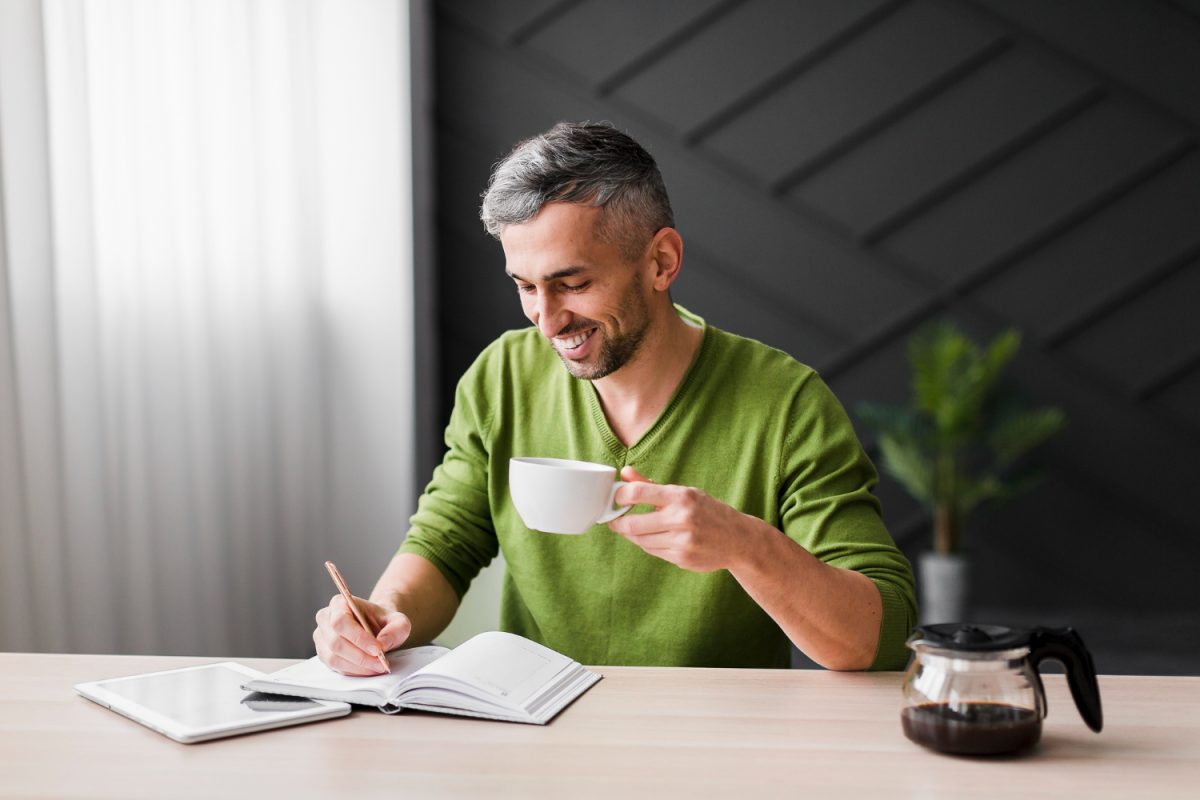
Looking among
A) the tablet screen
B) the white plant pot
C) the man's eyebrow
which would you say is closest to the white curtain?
the tablet screen

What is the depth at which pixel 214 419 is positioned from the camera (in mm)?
2658

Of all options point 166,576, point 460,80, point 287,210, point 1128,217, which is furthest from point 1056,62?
point 166,576

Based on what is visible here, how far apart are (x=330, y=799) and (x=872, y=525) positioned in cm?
83

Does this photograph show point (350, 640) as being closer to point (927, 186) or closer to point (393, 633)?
point (393, 633)

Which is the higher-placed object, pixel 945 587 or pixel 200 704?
pixel 200 704

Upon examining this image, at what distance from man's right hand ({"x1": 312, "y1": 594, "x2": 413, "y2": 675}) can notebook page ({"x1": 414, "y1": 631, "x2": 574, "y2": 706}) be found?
87 millimetres

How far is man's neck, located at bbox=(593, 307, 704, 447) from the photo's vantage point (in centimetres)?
166

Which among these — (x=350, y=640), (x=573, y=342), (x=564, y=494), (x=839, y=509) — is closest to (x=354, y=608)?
(x=350, y=640)

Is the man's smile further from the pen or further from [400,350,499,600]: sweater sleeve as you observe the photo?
the pen

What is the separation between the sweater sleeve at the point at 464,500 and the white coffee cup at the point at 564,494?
1.85 ft

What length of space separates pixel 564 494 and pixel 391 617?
309mm

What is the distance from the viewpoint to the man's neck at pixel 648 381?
166 centimetres

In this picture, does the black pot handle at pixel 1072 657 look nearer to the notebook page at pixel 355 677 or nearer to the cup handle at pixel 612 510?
the cup handle at pixel 612 510

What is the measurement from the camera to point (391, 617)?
51.5 inches
